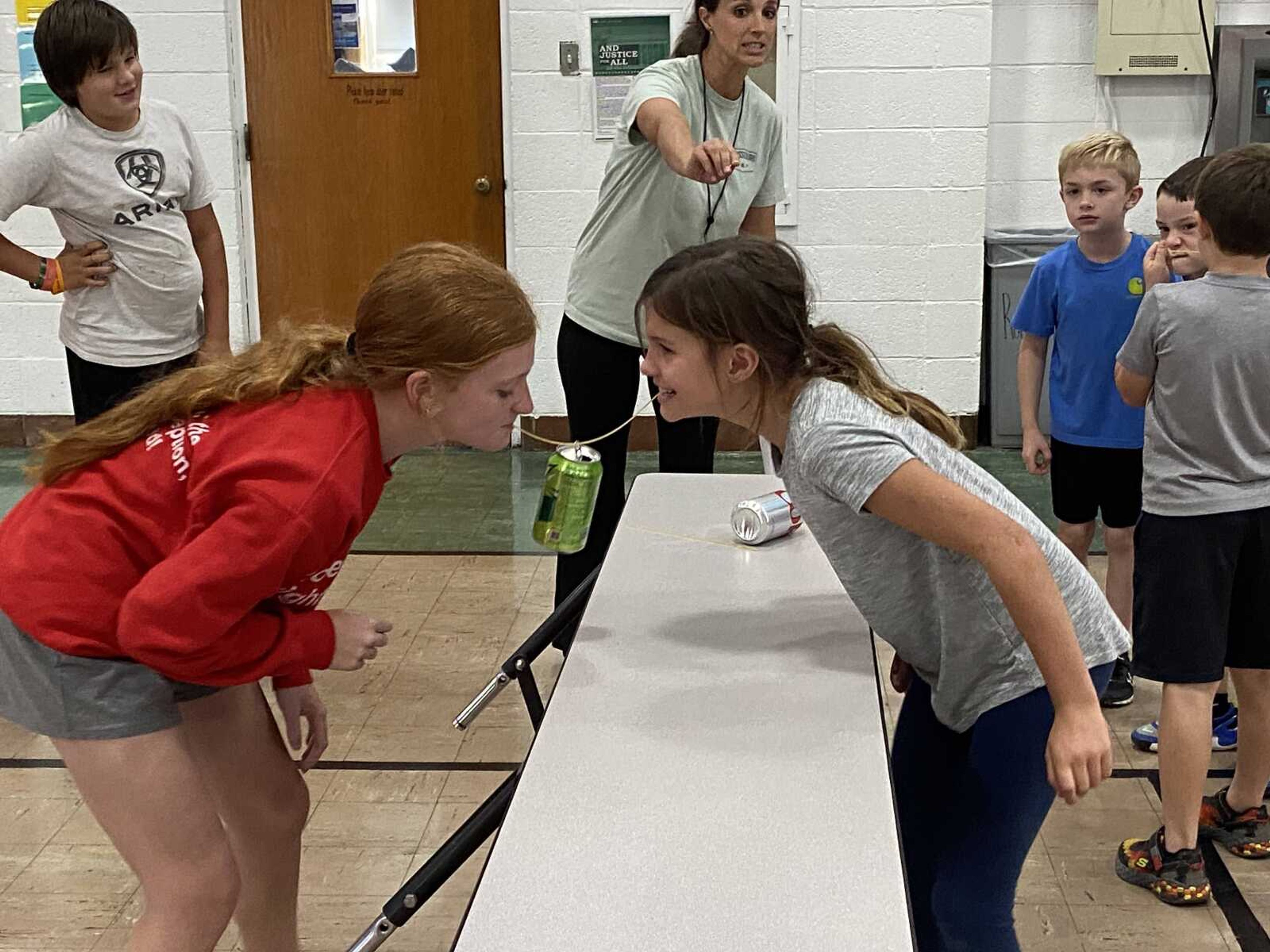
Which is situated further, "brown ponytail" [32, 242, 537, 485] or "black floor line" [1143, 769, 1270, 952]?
"black floor line" [1143, 769, 1270, 952]

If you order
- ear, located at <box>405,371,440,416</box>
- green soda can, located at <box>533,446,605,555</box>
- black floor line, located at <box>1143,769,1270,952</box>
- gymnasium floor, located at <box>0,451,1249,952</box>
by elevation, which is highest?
ear, located at <box>405,371,440,416</box>

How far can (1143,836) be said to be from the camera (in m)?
2.36

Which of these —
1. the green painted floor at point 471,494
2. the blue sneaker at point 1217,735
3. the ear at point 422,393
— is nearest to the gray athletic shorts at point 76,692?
the ear at point 422,393

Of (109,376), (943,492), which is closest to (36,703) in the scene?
(943,492)

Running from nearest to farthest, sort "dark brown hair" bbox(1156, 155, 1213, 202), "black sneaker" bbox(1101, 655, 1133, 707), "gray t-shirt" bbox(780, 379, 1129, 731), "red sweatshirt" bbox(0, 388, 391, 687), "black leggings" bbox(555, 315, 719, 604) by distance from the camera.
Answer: "red sweatshirt" bbox(0, 388, 391, 687) < "gray t-shirt" bbox(780, 379, 1129, 731) < "dark brown hair" bbox(1156, 155, 1213, 202) < "black leggings" bbox(555, 315, 719, 604) < "black sneaker" bbox(1101, 655, 1133, 707)

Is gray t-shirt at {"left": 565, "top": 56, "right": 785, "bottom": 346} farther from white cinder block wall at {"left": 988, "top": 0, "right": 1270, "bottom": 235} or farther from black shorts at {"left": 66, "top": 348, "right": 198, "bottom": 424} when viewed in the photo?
white cinder block wall at {"left": 988, "top": 0, "right": 1270, "bottom": 235}

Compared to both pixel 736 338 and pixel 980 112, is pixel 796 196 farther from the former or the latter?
pixel 736 338

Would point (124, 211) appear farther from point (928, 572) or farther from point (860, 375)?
point (928, 572)

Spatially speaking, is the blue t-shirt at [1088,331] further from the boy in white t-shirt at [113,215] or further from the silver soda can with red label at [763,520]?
the boy in white t-shirt at [113,215]

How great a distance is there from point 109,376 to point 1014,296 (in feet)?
11.2

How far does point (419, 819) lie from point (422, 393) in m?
1.16

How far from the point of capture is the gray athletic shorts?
1444 millimetres

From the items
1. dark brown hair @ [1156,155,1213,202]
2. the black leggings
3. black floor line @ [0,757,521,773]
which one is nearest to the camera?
dark brown hair @ [1156,155,1213,202]

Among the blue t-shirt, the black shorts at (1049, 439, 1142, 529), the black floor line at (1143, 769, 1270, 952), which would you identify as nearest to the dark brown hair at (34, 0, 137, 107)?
the blue t-shirt
